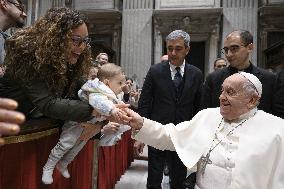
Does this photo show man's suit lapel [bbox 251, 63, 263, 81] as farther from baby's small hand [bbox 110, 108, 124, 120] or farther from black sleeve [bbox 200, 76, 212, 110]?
baby's small hand [bbox 110, 108, 124, 120]

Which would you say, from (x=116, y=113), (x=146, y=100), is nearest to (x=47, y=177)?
(x=116, y=113)

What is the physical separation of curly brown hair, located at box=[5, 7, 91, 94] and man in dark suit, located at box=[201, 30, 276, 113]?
5.37 ft

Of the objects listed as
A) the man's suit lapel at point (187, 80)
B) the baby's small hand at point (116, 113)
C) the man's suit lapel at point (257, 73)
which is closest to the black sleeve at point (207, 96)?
the man's suit lapel at point (187, 80)

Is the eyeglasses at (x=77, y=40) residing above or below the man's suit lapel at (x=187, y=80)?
above

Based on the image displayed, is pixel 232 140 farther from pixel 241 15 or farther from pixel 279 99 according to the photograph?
pixel 241 15

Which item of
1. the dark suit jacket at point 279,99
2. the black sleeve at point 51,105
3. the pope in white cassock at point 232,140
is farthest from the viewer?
the dark suit jacket at point 279,99

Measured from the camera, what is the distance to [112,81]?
3.31 m

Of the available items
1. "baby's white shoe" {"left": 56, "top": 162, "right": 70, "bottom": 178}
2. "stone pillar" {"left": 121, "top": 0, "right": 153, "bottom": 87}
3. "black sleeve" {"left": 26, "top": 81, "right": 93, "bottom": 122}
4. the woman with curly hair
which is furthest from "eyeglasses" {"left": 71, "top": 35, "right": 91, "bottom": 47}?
"stone pillar" {"left": 121, "top": 0, "right": 153, "bottom": 87}

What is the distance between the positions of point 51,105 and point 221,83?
193cm

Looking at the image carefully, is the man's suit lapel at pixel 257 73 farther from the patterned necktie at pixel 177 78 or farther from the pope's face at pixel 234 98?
the pope's face at pixel 234 98

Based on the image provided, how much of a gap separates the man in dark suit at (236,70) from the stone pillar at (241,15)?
28.4ft

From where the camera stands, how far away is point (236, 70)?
3662 mm

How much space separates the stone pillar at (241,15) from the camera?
1192 centimetres

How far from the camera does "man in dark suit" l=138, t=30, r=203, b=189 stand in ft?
13.1
